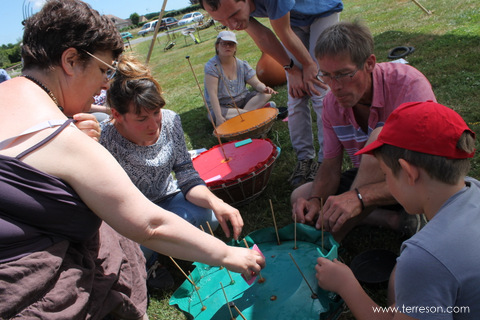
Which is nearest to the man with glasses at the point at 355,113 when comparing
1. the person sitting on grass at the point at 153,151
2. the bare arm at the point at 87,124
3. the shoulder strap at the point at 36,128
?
the person sitting on grass at the point at 153,151

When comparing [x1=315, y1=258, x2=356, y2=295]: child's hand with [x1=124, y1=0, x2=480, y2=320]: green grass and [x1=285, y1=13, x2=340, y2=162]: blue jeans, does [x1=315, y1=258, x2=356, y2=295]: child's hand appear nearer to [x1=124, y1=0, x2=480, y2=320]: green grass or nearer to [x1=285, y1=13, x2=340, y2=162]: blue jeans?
[x1=124, y1=0, x2=480, y2=320]: green grass

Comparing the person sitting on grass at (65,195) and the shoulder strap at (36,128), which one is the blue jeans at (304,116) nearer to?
the person sitting on grass at (65,195)

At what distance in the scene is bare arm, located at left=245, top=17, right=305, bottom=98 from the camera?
127 inches

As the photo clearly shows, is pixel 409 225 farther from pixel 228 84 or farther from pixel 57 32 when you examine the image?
pixel 228 84

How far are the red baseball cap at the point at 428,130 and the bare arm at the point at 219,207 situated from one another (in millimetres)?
1076

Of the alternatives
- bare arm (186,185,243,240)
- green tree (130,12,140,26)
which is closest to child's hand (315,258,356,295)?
bare arm (186,185,243,240)

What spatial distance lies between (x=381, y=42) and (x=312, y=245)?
22.0 feet

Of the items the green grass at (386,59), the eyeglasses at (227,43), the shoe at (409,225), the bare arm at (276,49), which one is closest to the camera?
the shoe at (409,225)

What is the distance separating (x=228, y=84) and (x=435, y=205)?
4338 mm

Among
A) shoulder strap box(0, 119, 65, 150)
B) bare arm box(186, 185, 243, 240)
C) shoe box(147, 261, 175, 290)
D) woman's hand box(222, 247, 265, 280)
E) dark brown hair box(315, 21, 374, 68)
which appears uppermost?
shoulder strap box(0, 119, 65, 150)

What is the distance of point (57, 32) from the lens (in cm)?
147

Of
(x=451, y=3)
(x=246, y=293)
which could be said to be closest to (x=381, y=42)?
(x=451, y=3)

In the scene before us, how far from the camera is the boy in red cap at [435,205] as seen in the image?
1157 mm

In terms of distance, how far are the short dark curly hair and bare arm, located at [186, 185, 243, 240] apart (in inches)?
47.2
